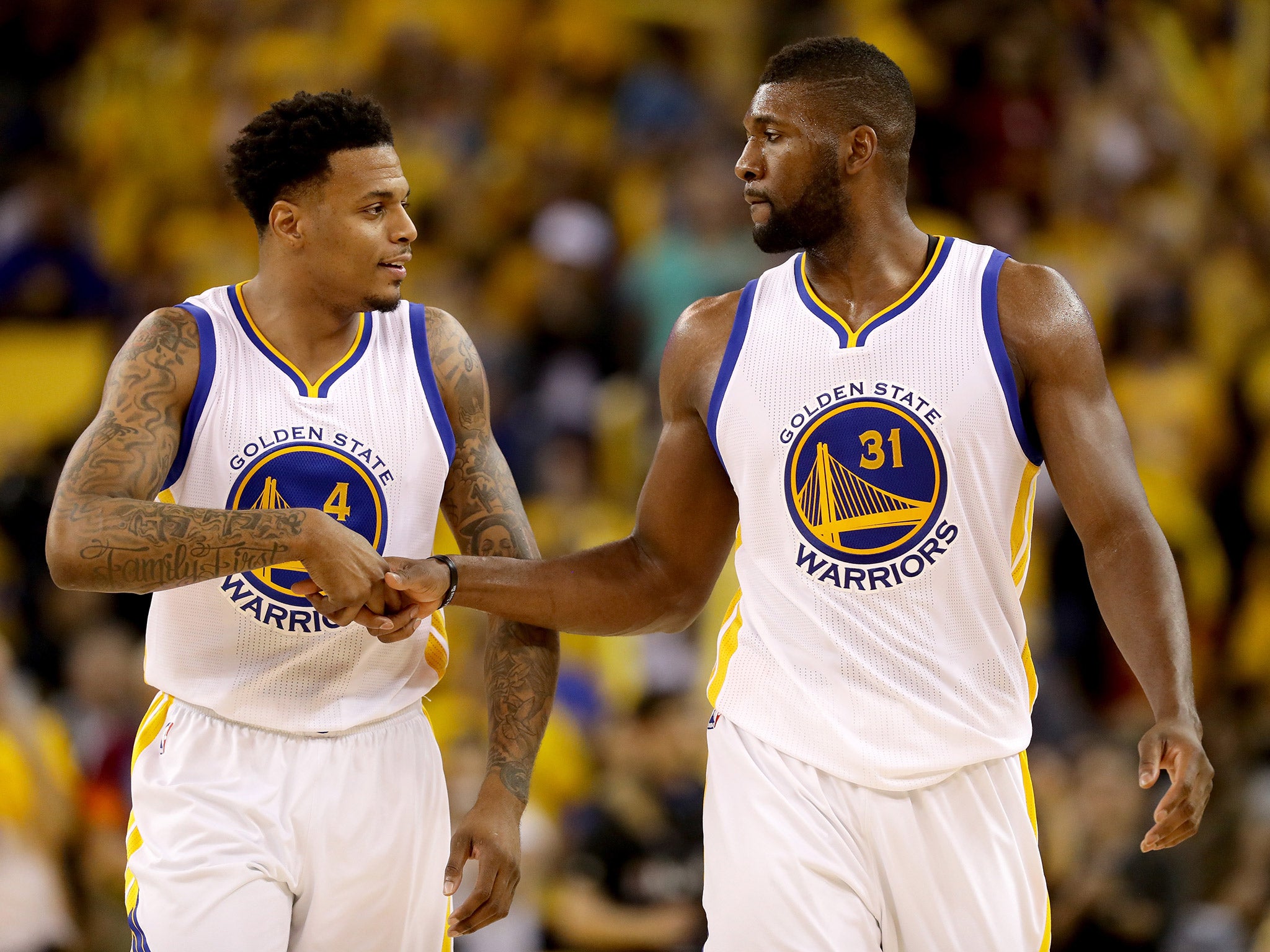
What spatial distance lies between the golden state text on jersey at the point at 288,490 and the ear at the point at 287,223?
52 centimetres

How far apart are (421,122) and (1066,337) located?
7.41 m

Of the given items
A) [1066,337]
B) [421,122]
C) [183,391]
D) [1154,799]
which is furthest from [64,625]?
[1066,337]

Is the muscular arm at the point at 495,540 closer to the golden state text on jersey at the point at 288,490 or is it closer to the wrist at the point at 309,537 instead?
the golden state text on jersey at the point at 288,490

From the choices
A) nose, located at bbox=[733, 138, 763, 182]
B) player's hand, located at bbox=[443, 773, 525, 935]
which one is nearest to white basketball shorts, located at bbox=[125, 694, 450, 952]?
player's hand, located at bbox=[443, 773, 525, 935]

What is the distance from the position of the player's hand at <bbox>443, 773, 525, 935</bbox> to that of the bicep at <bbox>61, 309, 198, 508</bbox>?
110cm

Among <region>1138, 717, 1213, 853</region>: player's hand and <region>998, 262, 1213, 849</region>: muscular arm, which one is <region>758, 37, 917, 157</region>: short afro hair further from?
<region>1138, 717, 1213, 853</region>: player's hand

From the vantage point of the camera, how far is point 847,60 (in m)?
4.04

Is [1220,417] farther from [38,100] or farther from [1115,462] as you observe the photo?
[38,100]

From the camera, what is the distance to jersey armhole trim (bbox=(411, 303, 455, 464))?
416cm

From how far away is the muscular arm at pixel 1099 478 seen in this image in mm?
3658

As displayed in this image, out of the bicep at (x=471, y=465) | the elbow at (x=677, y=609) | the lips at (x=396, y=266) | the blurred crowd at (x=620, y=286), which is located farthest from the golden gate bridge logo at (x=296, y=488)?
the blurred crowd at (x=620, y=286)

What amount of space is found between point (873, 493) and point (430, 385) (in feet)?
3.88

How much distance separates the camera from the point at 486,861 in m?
3.92

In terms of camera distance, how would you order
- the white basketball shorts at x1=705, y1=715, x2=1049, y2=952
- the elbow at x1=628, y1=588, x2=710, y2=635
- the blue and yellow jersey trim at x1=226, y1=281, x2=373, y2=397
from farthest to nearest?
the elbow at x1=628, y1=588, x2=710, y2=635
the blue and yellow jersey trim at x1=226, y1=281, x2=373, y2=397
the white basketball shorts at x1=705, y1=715, x2=1049, y2=952
